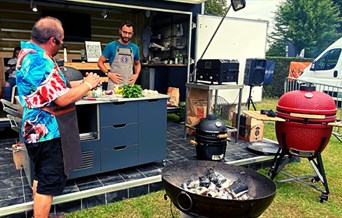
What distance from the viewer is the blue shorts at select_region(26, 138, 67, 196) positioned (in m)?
1.84

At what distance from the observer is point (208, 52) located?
563 centimetres

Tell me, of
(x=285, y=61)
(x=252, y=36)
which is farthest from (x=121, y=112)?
(x=285, y=61)

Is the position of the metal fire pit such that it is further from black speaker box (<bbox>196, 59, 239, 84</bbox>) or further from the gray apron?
black speaker box (<bbox>196, 59, 239, 84</bbox>)

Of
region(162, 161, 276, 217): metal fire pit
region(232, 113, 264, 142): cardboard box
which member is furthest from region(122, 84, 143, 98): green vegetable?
region(232, 113, 264, 142): cardboard box

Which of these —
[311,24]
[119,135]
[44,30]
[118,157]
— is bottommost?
[118,157]

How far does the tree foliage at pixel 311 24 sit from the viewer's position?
58.7ft

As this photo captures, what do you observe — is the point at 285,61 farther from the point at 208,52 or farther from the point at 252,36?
the point at 208,52

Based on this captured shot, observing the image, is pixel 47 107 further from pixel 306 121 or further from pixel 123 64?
pixel 306 121

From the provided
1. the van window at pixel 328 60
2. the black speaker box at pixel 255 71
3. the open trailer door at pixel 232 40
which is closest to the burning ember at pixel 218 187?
the open trailer door at pixel 232 40

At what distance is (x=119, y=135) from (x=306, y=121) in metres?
1.83

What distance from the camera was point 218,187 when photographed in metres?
2.00

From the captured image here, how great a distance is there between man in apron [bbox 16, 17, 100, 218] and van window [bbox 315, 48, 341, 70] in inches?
319

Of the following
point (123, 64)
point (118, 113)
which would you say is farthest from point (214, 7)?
point (118, 113)

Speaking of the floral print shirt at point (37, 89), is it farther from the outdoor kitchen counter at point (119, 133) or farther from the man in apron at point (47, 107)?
the outdoor kitchen counter at point (119, 133)
